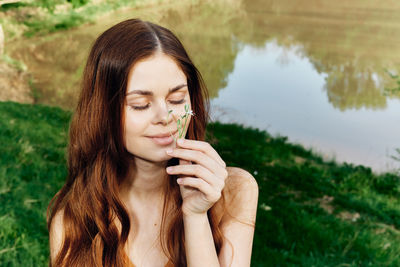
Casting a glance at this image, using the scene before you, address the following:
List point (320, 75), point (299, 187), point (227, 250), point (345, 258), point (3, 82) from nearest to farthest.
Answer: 1. point (227, 250)
2. point (345, 258)
3. point (299, 187)
4. point (3, 82)
5. point (320, 75)

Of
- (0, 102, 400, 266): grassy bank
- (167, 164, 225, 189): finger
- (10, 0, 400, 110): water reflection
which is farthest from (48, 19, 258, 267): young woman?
(10, 0, 400, 110): water reflection

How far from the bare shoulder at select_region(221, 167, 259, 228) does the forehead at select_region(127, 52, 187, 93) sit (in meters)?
0.60

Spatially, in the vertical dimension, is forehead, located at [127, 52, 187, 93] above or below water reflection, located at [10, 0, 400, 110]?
below

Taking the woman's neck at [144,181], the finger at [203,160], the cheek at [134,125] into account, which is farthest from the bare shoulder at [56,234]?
the finger at [203,160]

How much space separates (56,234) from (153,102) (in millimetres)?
844

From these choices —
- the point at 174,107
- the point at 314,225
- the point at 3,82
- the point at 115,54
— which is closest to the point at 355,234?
the point at 314,225

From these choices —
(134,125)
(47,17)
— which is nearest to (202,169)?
(134,125)

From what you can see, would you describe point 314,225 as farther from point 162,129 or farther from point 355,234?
point 162,129

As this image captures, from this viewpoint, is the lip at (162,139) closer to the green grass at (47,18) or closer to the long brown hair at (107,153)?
the long brown hair at (107,153)

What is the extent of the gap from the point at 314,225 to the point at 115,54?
10.6 feet

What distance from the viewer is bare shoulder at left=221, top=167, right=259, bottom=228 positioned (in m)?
1.85

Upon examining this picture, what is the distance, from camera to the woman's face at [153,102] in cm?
161

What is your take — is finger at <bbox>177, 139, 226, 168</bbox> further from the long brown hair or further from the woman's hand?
the long brown hair

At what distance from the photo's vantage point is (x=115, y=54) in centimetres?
164
